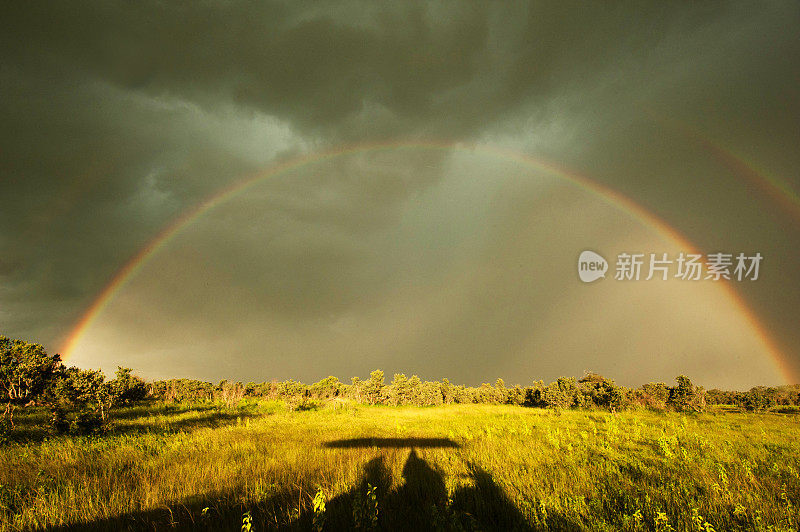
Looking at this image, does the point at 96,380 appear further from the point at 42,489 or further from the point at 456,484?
the point at 456,484

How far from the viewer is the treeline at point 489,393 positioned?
147 ft

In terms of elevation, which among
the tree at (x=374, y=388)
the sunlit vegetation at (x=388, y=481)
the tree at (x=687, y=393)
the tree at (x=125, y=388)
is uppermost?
the sunlit vegetation at (x=388, y=481)

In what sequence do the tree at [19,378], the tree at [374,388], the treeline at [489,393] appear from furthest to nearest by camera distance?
the tree at [374,388], the treeline at [489,393], the tree at [19,378]

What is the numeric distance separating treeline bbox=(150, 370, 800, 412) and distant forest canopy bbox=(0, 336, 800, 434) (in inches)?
4.7

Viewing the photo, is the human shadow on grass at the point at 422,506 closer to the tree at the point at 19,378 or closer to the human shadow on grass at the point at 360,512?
the human shadow on grass at the point at 360,512

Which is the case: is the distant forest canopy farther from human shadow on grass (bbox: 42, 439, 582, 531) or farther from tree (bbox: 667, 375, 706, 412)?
human shadow on grass (bbox: 42, 439, 582, 531)

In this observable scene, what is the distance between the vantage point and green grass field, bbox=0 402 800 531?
17.1ft

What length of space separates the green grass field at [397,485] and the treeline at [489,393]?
32354 mm

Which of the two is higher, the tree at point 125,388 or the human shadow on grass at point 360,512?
the human shadow on grass at point 360,512

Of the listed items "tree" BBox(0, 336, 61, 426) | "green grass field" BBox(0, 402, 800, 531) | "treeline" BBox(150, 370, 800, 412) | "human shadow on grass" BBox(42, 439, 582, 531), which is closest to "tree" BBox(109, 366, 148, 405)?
"tree" BBox(0, 336, 61, 426)

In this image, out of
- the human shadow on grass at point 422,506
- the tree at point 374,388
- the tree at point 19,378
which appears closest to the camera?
the human shadow on grass at point 422,506

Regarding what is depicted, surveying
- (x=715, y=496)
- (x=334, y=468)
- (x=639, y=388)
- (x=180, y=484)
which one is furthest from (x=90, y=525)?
(x=639, y=388)

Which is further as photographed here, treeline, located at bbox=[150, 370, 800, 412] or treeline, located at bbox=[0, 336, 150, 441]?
treeline, located at bbox=[150, 370, 800, 412]

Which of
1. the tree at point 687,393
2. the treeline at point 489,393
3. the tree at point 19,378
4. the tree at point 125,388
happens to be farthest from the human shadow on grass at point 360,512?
the tree at point 687,393
